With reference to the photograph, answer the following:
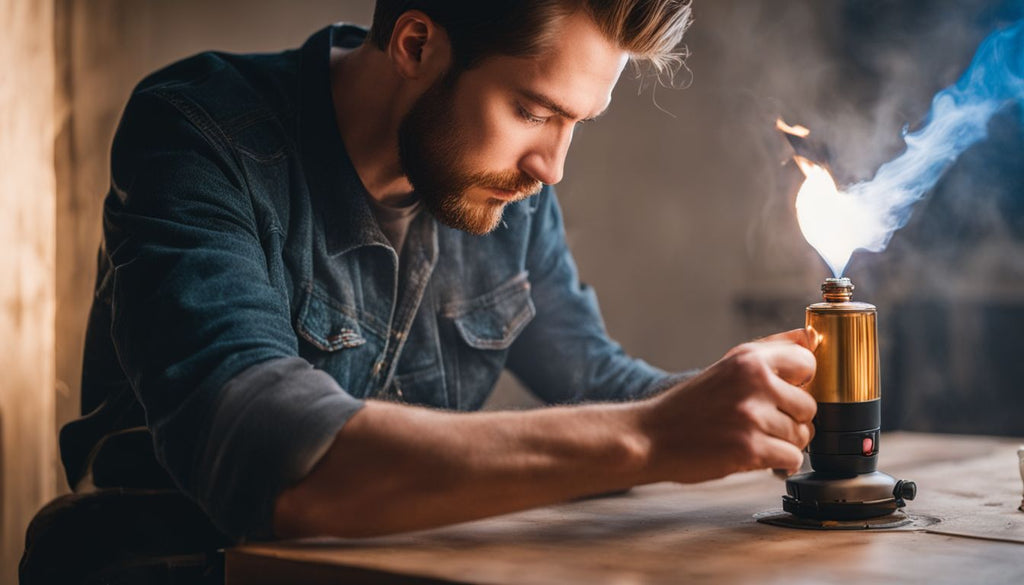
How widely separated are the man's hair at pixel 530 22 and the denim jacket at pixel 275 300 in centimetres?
22

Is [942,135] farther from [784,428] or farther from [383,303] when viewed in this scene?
[383,303]

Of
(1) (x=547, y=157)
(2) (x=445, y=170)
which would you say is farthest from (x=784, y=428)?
(2) (x=445, y=170)

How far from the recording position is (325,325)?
5.16 ft

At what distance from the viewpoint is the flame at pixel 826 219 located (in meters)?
1.37

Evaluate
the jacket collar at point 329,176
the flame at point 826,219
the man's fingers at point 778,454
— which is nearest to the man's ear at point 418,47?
the jacket collar at point 329,176

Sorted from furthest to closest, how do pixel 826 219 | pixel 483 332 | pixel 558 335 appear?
pixel 558 335 < pixel 483 332 < pixel 826 219

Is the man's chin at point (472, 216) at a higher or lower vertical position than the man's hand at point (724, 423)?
higher

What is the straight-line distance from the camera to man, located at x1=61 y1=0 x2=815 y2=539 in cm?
104

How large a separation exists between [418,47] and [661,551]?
0.91m

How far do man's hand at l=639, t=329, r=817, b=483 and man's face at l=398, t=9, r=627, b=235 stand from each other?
530 millimetres

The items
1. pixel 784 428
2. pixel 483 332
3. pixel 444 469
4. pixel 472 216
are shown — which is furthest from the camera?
pixel 483 332

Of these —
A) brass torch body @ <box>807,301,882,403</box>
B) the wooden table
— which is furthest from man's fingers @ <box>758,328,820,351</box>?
the wooden table

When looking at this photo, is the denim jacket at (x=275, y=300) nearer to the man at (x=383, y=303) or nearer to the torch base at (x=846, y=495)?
the man at (x=383, y=303)

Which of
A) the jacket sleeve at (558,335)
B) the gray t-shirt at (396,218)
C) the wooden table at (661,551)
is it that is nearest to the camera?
the wooden table at (661,551)
